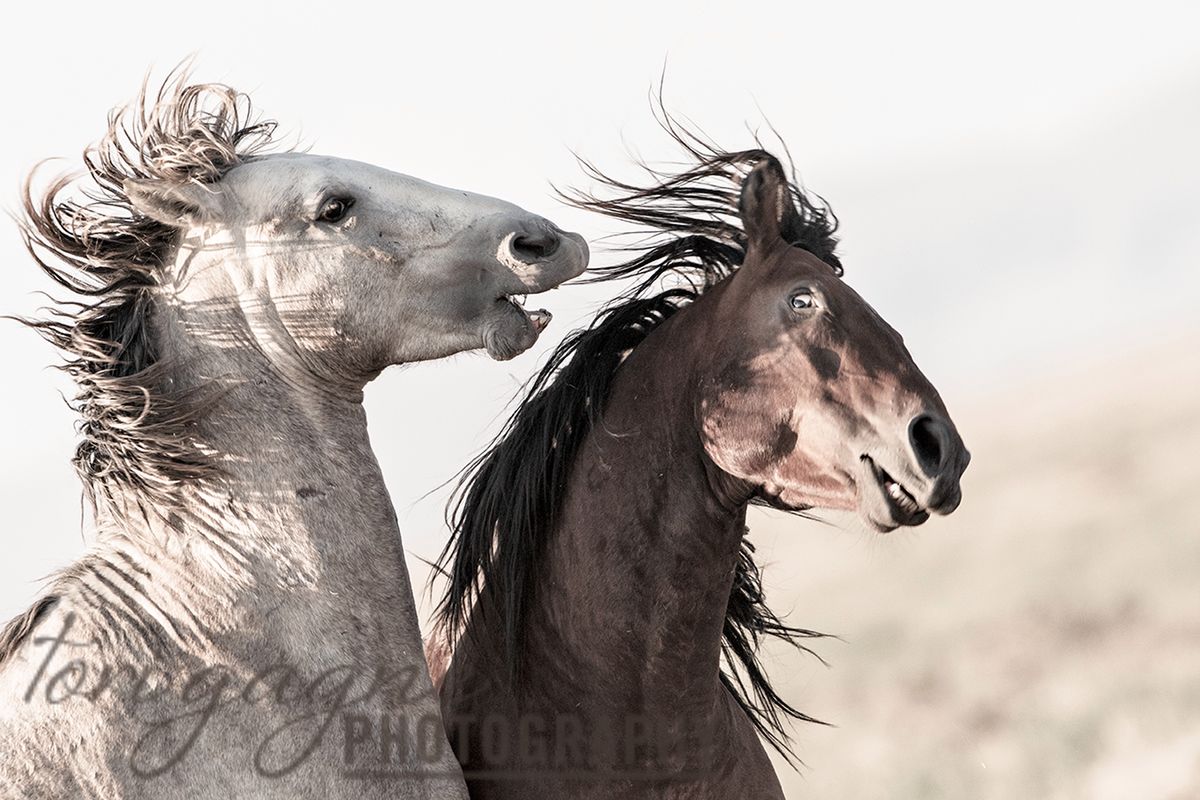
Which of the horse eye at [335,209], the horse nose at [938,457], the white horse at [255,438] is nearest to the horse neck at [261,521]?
the white horse at [255,438]

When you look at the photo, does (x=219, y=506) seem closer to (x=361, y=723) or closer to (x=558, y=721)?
(x=361, y=723)

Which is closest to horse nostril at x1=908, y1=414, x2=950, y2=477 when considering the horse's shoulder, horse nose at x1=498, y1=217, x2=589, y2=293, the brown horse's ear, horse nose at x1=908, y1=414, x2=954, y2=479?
horse nose at x1=908, y1=414, x2=954, y2=479

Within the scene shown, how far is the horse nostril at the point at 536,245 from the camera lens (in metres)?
4.27

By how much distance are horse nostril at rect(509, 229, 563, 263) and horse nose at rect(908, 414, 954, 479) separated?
3.75 ft

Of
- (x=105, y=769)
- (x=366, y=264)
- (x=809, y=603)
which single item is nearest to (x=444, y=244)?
(x=366, y=264)

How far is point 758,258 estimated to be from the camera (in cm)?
446

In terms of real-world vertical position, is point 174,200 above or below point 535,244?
above

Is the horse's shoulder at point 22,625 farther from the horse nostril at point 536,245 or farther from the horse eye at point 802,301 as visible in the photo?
the horse eye at point 802,301

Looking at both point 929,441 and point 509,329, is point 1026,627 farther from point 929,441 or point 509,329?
point 509,329

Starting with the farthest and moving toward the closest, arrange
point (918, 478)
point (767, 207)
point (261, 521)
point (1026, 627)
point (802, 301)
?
point (1026, 627) < point (767, 207) < point (802, 301) < point (261, 521) < point (918, 478)

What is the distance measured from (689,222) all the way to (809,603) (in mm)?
20013

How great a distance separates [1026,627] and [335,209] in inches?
633

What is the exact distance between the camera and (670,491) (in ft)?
14.4

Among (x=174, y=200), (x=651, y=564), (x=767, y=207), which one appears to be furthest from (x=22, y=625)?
(x=767, y=207)
